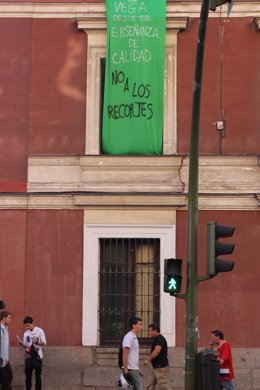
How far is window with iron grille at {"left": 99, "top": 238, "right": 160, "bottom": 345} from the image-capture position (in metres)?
18.4

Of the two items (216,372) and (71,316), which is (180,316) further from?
(216,372)

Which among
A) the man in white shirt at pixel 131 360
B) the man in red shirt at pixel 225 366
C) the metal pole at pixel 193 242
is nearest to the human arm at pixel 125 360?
the man in white shirt at pixel 131 360

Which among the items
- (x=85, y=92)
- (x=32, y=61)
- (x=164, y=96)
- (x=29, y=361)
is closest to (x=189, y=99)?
(x=164, y=96)

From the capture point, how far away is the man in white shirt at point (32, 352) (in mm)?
17266

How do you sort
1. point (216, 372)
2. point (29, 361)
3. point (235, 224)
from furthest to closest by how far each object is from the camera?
point (235, 224) → point (29, 361) → point (216, 372)

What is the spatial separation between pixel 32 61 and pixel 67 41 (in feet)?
2.92

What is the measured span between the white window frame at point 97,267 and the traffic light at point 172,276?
162 inches

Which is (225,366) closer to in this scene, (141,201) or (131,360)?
(131,360)

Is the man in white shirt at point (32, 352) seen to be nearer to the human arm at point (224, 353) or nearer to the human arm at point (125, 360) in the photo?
the human arm at point (125, 360)

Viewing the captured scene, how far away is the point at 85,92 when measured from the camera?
19.0 metres

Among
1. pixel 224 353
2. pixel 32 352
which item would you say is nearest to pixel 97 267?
pixel 32 352

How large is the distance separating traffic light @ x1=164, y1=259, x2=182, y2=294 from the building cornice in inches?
269

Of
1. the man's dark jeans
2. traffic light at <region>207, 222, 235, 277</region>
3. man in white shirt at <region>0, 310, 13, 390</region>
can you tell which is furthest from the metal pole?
the man's dark jeans

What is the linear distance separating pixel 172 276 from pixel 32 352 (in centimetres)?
450
